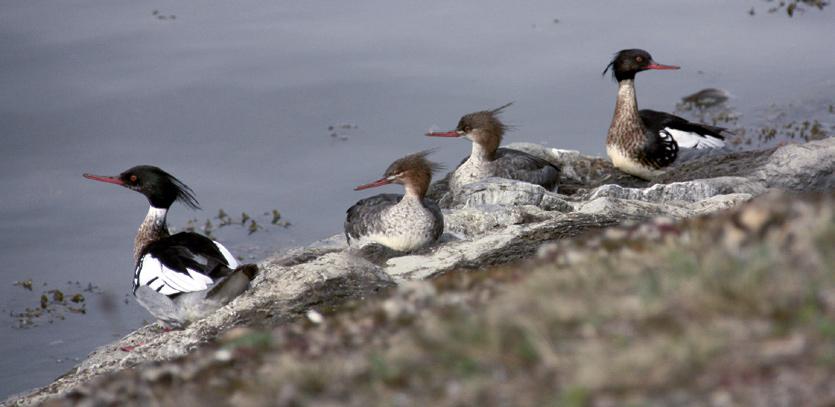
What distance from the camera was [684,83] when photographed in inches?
622

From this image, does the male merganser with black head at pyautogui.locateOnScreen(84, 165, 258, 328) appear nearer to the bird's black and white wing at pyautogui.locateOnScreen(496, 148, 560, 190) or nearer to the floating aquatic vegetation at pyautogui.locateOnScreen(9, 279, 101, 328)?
the floating aquatic vegetation at pyautogui.locateOnScreen(9, 279, 101, 328)

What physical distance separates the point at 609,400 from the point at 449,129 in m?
11.1

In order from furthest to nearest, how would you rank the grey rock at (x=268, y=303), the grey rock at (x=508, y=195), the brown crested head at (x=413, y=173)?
the grey rock at (x=508, y=195)
the brown crested head at (x=413, y=173)
the grey rock at (x=268, y=303)

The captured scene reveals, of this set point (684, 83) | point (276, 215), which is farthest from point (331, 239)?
point (684, 83)

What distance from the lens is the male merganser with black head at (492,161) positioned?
38.4 feet

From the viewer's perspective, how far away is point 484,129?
39.3ft

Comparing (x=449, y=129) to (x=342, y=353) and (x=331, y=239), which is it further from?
(x=342, y=353)

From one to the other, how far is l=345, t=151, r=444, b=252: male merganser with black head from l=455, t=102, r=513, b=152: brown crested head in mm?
1932

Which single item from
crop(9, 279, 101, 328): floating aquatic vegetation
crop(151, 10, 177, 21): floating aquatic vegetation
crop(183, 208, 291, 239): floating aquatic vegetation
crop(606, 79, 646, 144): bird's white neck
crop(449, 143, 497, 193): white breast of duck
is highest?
crop(151, 10, 177, 21): floating aquatic vegetation

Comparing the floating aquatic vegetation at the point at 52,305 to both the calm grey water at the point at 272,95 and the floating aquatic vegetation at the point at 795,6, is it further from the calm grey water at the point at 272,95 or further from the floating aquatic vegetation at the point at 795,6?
the floating aquatic vegetation at the point at 795,6

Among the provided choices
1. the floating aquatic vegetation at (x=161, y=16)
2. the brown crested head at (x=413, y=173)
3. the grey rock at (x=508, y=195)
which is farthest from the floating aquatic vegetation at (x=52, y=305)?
the floating aquatic vegetation at (x=161, y=16)

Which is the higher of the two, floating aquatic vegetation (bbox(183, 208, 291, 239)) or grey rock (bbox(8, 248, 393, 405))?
grey rock (bbox(8, 248, 393, 405))

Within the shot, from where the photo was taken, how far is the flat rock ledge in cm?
692

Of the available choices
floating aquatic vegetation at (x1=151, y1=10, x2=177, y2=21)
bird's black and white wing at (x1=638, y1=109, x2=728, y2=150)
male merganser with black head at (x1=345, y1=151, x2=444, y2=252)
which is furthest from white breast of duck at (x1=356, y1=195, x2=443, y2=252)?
floating aquatic vegetation at (x1=151, y1=10, x2=177, y2=21)
